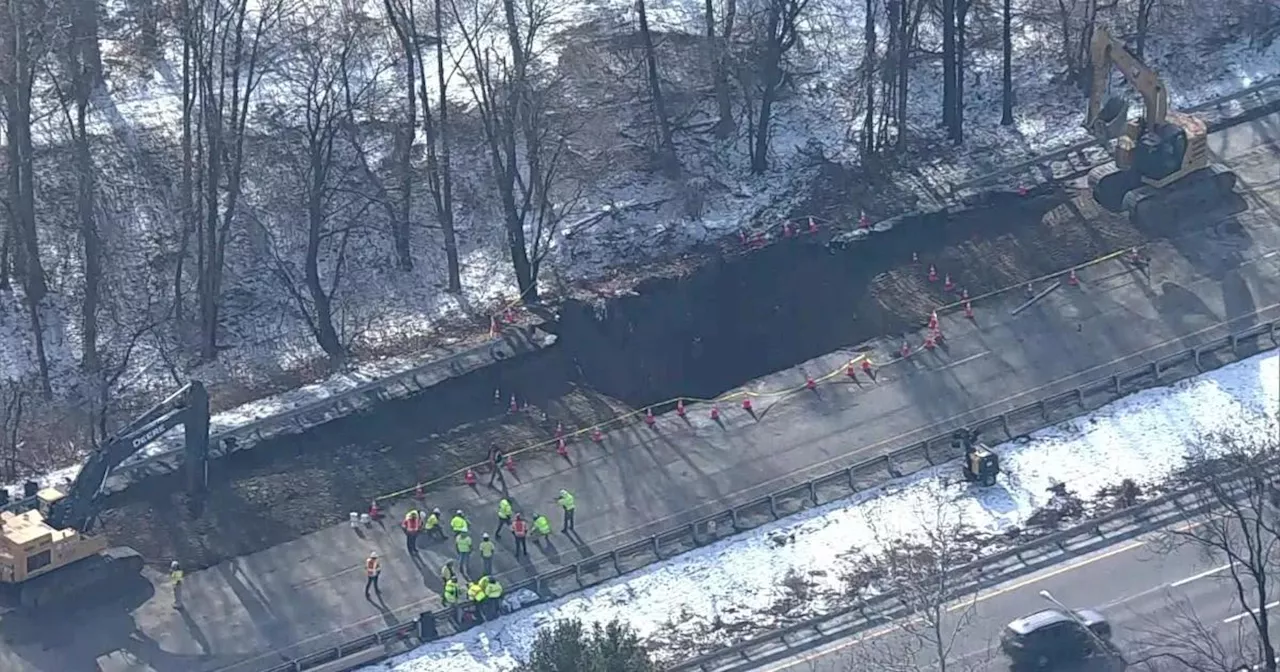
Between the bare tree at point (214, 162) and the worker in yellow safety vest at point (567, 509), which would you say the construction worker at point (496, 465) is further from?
the bare tree at point (214, 162)

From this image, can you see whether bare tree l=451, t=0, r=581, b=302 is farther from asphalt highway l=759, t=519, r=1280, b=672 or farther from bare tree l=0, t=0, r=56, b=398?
asphalt highway l=759, t=519, r=1280, b=672

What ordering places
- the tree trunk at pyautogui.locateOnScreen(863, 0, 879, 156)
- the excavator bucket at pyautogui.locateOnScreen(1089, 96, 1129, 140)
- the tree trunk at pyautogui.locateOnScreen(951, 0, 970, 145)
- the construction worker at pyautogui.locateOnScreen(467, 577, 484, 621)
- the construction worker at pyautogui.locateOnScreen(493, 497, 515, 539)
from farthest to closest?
the tree trunk at pyautogui.locateOnScreen(951, 0, 970, 145) < the tree trunk at pyautogui.locateOnScreen(863, 0, 879, 156) < the excavator bucket at pyautogui.locateOnScreen(1089, 96, 1129, 140) < the construction worker at pyautogui.locateOnScreen(493, 497, 515, 539) < the construction worker at pyautogui.locateOnScreen(467, 577, 484, 621)

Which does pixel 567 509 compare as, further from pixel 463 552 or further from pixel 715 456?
pixel 715 456

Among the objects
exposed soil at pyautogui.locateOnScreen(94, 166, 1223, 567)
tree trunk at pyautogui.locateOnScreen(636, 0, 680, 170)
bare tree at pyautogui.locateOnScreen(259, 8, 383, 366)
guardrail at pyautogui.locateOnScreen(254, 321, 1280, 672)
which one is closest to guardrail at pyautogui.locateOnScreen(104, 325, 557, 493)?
exposed soil at pyautogui.locateOnScreen(94, 166, 1223, 567)

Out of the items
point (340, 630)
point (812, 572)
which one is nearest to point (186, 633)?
point (340, 630)

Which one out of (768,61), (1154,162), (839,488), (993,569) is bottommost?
(993,569)

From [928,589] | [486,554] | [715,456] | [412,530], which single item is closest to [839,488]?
[715,456]
